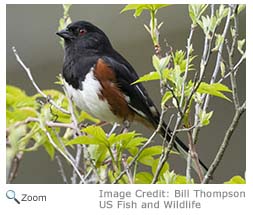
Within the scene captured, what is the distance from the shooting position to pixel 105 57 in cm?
96

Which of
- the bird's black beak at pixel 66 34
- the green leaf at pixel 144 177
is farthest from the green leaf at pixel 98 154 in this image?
the bird's black beak at pixel 66 34

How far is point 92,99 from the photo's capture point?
2.95 ft

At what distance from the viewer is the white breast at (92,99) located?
0.88m

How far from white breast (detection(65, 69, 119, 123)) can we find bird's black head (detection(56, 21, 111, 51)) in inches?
2.9

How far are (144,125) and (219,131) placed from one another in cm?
15

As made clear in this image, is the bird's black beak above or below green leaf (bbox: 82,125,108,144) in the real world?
above

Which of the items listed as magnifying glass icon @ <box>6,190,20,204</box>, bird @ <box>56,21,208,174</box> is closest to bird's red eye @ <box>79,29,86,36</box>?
bird @ <box>56,21,208,174</box>

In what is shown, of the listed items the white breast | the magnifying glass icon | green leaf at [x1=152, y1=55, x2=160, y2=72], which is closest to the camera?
green leaf at [x1=152, y1=55, x2=160, y2=72]

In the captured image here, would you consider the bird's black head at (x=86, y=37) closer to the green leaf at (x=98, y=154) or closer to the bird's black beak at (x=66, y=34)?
the bird's black beak at (x=66, y=34)

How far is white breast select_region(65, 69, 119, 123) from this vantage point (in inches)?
34.6

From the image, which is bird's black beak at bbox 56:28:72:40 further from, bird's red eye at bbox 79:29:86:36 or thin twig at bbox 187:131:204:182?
thin twig at bbox 187:131:204:182

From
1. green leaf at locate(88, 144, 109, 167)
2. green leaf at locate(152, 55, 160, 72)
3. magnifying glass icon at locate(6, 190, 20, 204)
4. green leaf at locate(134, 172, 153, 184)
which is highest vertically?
green leaf at locate(152, 55, 160, 72)

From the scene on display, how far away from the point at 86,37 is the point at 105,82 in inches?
4.4
